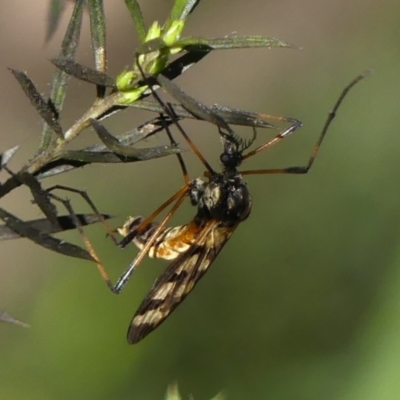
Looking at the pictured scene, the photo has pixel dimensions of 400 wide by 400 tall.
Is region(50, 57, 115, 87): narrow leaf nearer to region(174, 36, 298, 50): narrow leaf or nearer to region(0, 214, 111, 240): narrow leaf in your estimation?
region(174, 36, 298, 50): narrow leaf

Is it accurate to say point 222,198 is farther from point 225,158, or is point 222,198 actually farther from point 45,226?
point 45,226

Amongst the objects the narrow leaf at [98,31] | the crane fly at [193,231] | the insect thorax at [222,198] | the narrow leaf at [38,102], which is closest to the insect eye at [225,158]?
the crane fly at [193,231]

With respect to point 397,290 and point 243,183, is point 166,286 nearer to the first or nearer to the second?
point 243,183

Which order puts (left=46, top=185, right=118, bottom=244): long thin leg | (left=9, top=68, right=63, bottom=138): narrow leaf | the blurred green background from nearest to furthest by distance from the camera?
A: (left=9, top=68, right=63, bottom=138): narrow leaf → (left=46, top=185, right=118, bottom=244): long thin leg → the blurred green background

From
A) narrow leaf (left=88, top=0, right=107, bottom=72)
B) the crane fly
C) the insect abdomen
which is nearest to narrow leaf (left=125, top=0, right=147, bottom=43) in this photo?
narrow leaf (left=88, top=0, right=107, bottom=72)

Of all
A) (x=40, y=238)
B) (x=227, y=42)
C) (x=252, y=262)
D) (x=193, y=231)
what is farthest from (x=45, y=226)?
(x=252, y=262)

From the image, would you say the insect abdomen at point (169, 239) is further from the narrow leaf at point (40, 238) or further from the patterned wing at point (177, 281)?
the narrow leaf at point (40, 238)

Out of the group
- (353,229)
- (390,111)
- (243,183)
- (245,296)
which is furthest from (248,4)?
(243,183)

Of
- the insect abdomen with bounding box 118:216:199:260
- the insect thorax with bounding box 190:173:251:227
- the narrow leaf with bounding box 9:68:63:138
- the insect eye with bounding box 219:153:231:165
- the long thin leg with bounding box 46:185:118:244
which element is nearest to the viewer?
the narrow leaf with bounding box 9:68:63:138
